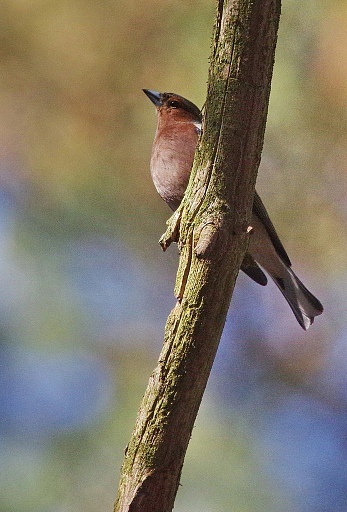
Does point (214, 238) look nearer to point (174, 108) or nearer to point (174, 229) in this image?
point (174, 229)

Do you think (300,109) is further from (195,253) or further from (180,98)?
(195,253)

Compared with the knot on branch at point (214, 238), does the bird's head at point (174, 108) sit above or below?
above

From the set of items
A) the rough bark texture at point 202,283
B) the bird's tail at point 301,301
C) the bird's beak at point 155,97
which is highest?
the bird's beak at point 155,97

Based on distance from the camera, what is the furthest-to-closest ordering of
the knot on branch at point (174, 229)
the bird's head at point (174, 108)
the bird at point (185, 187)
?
the bird's head at point (174, 108), the bird at point (185, 187), the knot on branch at point (174, 229)

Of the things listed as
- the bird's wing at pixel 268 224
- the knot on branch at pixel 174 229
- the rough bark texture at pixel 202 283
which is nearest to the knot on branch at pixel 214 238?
the rough bark texture at pixel 202 283

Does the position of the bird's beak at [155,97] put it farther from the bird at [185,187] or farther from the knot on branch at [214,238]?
the knot on branch at [214,238]

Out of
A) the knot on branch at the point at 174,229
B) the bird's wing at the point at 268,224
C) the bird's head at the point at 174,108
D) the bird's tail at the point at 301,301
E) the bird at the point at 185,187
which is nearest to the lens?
the knot on branch at the point at 174,229

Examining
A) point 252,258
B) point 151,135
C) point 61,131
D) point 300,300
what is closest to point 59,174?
point 61,131

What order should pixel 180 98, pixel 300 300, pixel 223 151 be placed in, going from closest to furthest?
pixel 223 151 < pixel 300 300 < pixel 180 98
